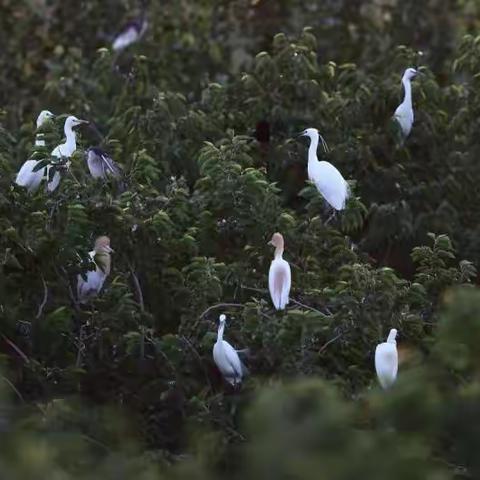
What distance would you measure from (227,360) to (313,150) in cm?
146

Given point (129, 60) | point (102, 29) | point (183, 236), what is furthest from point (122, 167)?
point (102, 29)

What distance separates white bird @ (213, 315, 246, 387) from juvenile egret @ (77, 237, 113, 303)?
497mm

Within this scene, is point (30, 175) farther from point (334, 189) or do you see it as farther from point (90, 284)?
point (334, 189)

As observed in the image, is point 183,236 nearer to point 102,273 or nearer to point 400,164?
point 102,273

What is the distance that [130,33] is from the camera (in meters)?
8.53

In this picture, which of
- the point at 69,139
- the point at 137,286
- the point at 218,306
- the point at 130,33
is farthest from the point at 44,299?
the point at 130,33

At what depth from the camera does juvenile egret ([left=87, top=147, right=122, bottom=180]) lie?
5168mm

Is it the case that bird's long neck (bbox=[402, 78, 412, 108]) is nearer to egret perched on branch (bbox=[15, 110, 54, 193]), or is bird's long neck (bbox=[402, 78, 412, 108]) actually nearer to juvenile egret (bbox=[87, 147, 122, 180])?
juvenile egret (bbox=[87, 147, 122, 180])

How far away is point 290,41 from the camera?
6.74 meters

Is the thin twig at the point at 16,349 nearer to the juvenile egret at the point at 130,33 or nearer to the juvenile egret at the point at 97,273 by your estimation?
the juvenile egret at the point at 97,273

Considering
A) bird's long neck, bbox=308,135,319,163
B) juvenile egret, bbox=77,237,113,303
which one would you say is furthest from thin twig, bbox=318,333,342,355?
bird's long neck, bbox=308,135,319,163

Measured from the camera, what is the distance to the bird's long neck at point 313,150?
5.76 m

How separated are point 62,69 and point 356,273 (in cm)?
392

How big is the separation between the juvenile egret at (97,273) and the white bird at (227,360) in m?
0.50
